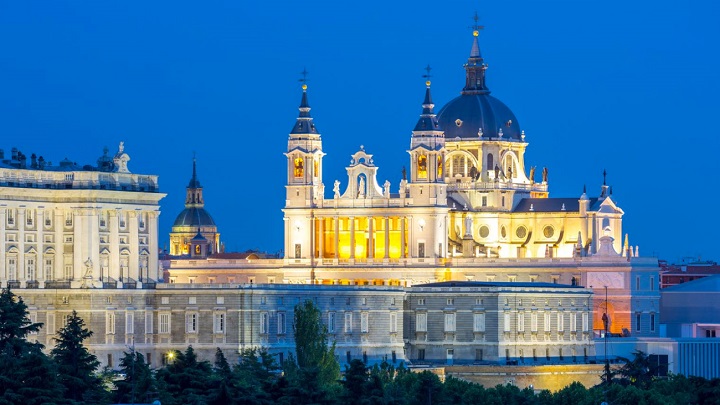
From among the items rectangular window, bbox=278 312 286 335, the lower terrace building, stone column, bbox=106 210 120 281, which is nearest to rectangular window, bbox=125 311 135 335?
the lower terrace building

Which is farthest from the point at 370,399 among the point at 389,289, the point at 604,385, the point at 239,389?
the point at 389,289

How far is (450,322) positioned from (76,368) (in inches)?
1876

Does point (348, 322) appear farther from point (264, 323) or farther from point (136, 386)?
point (136, 386)

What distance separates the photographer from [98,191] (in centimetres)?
17038

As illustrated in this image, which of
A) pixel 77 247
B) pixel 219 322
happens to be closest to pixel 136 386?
pixel 77 247

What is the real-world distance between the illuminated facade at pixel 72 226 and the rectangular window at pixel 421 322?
2037cm

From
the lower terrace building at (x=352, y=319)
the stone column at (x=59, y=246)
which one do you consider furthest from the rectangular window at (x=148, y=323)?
the stone column at (x=59, y=246)

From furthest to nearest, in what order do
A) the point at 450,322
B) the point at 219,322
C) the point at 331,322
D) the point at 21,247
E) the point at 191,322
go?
the point at 450,322 < the point at 331,322 < the point at 191,322 < the point at 219,322 < the point at 21,247

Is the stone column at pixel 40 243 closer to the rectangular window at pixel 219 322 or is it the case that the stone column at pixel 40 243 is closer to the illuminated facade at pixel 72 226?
the illuminated facade at pixel 72 226

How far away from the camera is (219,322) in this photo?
17238cm

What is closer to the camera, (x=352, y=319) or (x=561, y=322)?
(x=352, y=319)

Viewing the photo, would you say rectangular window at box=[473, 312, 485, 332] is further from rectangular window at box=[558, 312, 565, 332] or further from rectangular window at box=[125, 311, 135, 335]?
rectangular window at box=[125, 311, 135, 335]

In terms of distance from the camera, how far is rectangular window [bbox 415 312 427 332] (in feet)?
610

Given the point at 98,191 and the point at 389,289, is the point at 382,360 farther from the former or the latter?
the point at 98,191
